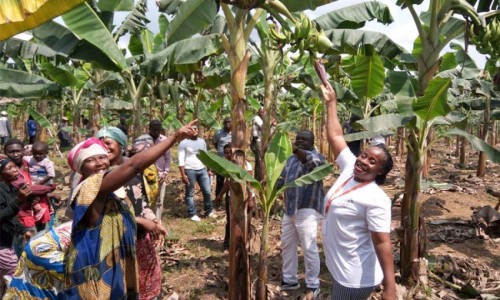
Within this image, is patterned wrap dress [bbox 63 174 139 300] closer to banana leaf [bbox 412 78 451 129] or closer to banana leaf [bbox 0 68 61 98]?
banana leaf [bbox 412 78 451 129]

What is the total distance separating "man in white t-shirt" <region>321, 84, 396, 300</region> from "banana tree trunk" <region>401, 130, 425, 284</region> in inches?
77.6

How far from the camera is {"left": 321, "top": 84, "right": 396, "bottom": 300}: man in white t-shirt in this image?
232 cm

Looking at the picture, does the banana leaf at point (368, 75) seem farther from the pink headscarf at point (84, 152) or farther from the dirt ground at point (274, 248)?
the pink headscarf at point (84, 152)

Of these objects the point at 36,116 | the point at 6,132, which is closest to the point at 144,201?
the point at 36,116

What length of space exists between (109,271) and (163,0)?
166 inches

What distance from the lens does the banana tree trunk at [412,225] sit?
14.2 feet

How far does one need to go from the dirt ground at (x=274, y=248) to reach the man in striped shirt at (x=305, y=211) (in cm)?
34

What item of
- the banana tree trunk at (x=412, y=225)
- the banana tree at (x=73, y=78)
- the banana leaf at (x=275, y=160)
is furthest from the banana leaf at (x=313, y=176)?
the banana tree at (x=73, y=78)

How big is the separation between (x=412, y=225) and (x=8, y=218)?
3.88 meters

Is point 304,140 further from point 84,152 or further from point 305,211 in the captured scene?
point 84,152

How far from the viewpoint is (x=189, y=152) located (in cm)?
662

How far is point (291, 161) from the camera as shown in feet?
14.2

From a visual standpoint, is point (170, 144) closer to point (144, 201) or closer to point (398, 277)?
point (144, 201)

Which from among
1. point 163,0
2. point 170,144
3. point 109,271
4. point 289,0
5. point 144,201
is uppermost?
point 163,0
